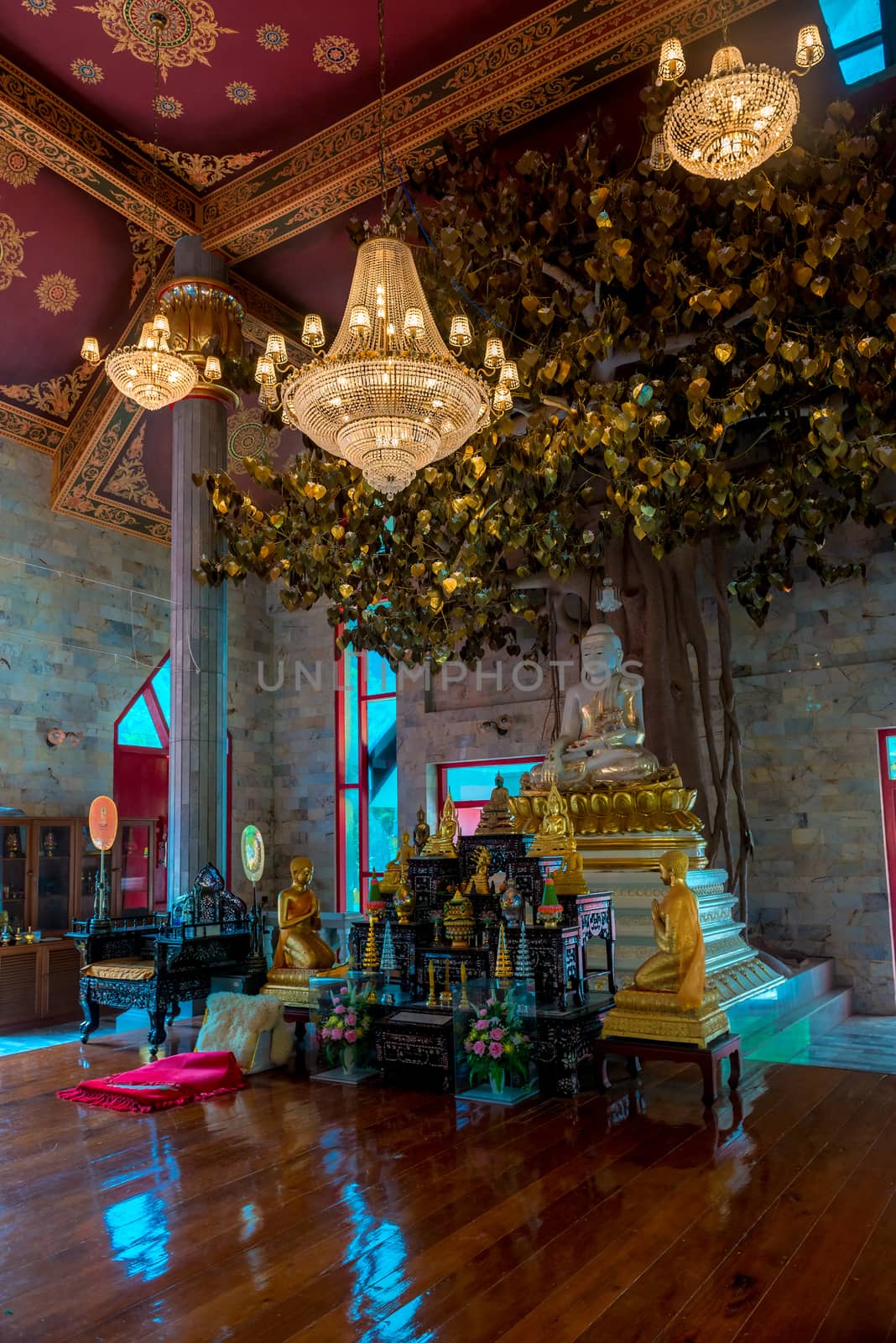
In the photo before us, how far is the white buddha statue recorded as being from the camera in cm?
678

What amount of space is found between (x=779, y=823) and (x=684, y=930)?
483cm

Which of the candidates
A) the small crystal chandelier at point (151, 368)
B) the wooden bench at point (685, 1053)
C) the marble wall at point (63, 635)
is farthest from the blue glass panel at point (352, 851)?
the wooden bench at point (685, 1053)

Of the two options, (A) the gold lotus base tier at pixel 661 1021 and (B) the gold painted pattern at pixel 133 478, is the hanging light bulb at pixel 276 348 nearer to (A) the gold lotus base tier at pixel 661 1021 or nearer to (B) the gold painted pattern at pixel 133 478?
(A) the gold lotus base tier at pixel 661 1021

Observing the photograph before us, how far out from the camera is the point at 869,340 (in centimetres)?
528

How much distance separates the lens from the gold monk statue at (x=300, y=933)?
18.5ft

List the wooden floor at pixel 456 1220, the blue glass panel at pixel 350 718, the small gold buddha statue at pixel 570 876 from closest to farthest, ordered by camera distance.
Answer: the wooden floor at pixel 456 1220, the small gold buddha statue at pixel 570 876, the blue glass panel at pixel 350 718

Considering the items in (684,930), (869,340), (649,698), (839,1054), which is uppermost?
(869,340)

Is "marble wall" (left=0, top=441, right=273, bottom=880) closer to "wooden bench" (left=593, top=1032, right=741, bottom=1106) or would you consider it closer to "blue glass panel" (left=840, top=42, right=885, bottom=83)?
"wooden bench" (left=593, top=1032, right=741, bottom=1106)

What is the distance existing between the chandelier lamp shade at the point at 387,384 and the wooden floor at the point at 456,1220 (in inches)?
113

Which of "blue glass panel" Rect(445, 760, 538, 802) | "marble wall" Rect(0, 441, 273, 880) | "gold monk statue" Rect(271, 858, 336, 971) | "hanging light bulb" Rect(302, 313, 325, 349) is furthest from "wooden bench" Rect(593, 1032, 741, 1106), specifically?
"marble wall" Rect(0, 441, 273, 880)

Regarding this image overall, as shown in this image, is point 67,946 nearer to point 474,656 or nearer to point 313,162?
point 474,656

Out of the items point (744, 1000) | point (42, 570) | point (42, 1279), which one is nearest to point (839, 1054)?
point (744, 1000)

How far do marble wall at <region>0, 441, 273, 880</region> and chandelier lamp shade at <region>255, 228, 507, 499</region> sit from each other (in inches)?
232

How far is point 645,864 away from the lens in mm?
6129
